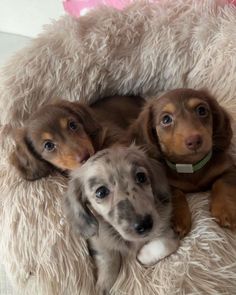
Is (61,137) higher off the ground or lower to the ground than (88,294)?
higher

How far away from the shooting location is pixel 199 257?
1.34 meters

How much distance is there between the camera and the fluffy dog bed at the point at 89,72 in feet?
4.88

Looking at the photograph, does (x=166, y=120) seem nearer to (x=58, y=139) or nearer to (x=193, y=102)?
(x=193, y=102)

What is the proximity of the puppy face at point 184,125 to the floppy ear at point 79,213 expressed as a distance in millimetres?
287

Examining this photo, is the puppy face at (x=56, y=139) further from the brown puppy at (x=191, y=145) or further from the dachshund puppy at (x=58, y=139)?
the brown puppy at (x=191, y=145)

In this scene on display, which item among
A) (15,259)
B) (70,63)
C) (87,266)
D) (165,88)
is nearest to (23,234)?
(15,259)

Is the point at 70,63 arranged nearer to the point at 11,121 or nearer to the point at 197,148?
the point at 11,121

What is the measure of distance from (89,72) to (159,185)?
27.5 inches

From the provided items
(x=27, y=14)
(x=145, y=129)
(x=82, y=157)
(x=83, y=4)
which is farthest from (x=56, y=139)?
(x=27, y=14)

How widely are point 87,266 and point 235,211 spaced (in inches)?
17.2

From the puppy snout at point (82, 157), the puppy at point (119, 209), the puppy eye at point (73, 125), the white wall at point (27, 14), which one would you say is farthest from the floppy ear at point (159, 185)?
the white wall at point (27, 14)

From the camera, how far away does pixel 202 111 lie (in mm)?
1470

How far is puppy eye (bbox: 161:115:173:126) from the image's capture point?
1.48m

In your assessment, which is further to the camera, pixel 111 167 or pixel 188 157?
pixel 188 157
